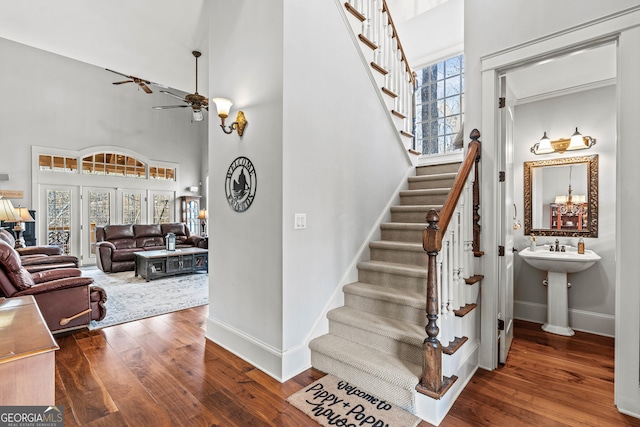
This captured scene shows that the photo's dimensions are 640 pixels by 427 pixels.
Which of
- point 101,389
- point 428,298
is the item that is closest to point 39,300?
point 101,389

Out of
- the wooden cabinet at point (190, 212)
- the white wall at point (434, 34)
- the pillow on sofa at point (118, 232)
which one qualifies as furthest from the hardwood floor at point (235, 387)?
the wooden cabinet at point (190, 212)

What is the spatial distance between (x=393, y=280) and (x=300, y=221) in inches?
40.5

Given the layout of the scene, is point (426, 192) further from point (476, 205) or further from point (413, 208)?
point (476, 205)

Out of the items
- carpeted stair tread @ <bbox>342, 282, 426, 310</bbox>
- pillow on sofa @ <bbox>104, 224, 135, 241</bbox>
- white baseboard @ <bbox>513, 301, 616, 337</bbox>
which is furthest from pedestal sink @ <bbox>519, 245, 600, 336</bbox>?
pillow on sofa @ <bbox>104, 224, 135, 241</bbox>

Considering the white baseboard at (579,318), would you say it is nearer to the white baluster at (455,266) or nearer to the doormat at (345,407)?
the white baluster at (455,266)

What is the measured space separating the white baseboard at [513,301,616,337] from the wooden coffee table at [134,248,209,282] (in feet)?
17.8

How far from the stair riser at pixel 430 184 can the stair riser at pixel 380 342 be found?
2107 millimetres

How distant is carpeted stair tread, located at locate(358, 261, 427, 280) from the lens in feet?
8.40

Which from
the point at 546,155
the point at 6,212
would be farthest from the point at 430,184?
the point at 6,212

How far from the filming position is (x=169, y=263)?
5.83 m

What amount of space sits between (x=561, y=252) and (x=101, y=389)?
173 inches

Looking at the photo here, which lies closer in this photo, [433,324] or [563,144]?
[433,324]

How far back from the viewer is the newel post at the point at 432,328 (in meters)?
1.85

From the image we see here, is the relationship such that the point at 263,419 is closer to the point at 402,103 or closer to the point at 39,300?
the point at 39,300
